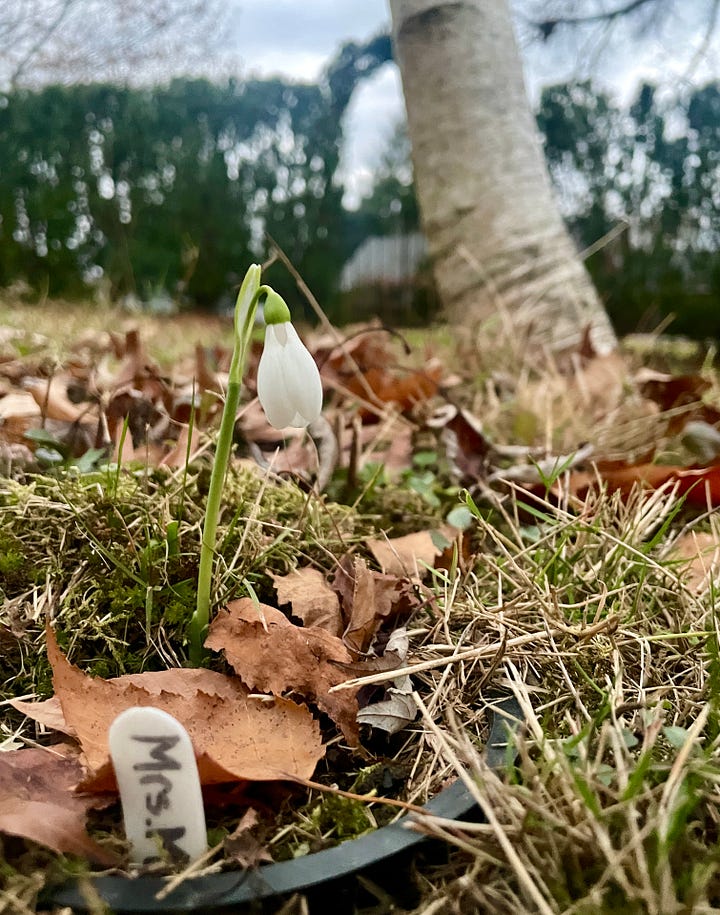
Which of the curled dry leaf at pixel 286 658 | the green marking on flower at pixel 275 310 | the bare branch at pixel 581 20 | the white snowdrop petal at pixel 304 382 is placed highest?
the bare branch at pixel 581 20

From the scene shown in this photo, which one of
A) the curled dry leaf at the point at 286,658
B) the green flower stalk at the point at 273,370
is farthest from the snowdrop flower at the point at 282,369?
the curled dry leaf at the point at 286,658

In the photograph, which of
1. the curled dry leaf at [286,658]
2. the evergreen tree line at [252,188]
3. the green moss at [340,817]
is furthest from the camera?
the evergreen tree line at [252,188]

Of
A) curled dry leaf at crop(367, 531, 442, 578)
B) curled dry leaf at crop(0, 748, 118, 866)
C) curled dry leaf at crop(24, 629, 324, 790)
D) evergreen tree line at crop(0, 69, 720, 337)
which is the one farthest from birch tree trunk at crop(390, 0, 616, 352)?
evergreen tree line at crop(0, 69, 720, 337)

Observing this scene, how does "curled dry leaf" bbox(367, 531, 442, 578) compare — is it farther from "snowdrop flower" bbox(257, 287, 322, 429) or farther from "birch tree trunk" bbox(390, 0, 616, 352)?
"birch tree trunk" bbox(390, 0, 616, 352)

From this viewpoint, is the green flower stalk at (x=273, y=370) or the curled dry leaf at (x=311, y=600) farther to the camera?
the curled dry leaf at (x=311, y=600)

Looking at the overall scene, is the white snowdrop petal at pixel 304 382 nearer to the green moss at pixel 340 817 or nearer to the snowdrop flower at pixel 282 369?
the snowdrop flower at pixel 282 369

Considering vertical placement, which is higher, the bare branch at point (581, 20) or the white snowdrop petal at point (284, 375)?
the bare branch at point (581, 20)
